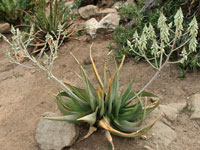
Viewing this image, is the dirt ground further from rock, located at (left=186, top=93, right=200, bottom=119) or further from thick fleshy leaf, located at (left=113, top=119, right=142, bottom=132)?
thick fleshy leaf, located at (left=113, top=119, right=142, bottom=132)

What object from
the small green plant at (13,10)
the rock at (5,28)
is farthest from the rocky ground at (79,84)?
the rock at (5,28)

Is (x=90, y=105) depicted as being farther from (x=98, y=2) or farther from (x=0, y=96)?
(x=98, y=2)

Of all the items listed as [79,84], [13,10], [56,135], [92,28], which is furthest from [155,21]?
[13,10]

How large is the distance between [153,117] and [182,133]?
0.35 m

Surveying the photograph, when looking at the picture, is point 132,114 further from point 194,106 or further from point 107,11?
point 107,11

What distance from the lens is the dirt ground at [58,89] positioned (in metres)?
2.55

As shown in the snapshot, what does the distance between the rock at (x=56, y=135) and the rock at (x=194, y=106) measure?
1369 millimetres

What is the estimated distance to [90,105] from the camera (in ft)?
8.37

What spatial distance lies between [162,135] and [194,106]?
623 millimetres

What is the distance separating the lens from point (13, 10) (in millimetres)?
→ 5852

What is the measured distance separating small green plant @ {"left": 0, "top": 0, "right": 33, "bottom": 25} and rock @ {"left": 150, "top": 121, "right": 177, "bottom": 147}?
4.66 metres

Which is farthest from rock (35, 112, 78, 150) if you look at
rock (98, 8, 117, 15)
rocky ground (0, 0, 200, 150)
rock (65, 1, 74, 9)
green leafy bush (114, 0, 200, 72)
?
rock (65, 1, 74, 9)

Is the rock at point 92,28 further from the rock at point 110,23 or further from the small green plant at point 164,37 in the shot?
the small green plant at point 164,37

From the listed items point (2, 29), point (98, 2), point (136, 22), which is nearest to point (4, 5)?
point (2, 29)
